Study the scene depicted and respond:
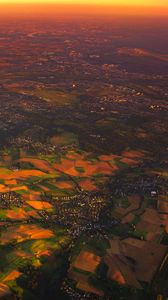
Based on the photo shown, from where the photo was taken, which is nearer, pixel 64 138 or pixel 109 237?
pixel 109 237

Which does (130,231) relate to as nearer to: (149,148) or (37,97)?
(149,148)

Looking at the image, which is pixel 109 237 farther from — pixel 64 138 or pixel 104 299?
pixel 64 138

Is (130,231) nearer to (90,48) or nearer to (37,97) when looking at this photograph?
(37,97)

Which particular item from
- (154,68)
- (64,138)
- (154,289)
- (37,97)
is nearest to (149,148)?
(64,138)

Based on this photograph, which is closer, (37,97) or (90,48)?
(37,97)

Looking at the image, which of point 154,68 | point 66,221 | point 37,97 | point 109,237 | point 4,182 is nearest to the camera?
point 109,237


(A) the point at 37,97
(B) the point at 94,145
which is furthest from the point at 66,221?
(A) the point at 37,97

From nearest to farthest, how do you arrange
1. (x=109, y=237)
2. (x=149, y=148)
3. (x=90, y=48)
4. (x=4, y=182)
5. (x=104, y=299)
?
1. (x=104, y=299)
2. (x=109, y=237)
3. (x=4, y=182)
4. (x=149, y=148)
5. (x=90, y=48)

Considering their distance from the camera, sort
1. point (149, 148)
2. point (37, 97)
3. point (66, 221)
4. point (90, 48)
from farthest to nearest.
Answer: point (90, 48)
point (37, 97)
point (149, 148)
point (66, 221)
